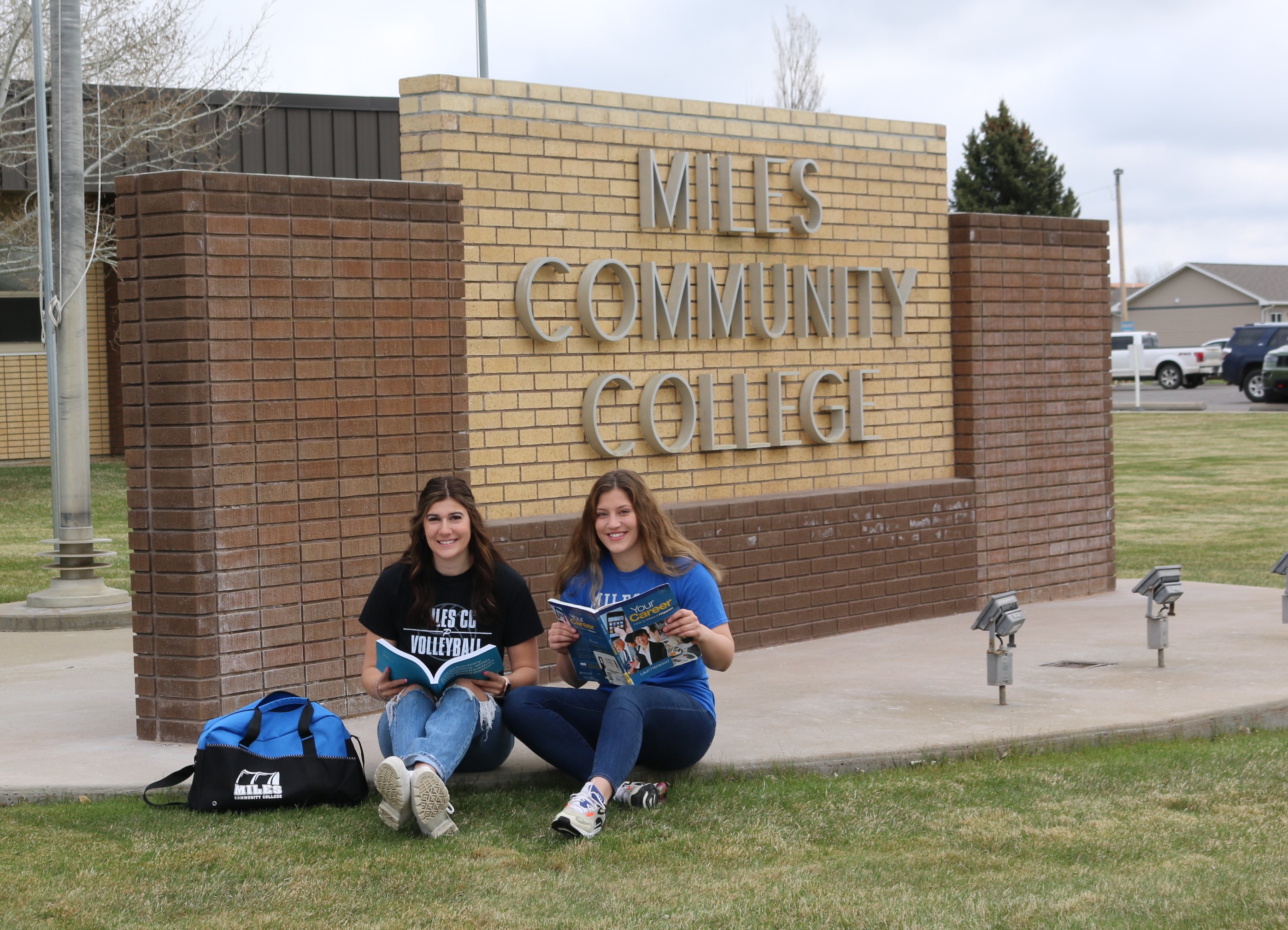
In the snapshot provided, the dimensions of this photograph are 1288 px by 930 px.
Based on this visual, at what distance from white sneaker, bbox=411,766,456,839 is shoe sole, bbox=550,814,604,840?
38 cm

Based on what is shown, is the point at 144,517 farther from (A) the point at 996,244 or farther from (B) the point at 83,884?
(A) the point at 996,244

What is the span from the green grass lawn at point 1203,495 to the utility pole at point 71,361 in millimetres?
7951

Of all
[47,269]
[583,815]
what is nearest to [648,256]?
[583,815]

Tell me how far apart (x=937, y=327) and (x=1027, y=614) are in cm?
197

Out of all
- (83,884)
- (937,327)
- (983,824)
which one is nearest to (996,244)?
(937,327)

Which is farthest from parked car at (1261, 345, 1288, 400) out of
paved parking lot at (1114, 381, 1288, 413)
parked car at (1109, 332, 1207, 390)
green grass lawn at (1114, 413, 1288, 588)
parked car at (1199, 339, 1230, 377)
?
parked car at (1199, 339, 1230, 377)

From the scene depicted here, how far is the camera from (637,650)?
5.54m

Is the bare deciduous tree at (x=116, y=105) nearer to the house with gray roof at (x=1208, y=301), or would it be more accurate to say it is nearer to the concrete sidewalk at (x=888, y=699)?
A: the concrete sidewalk at (x=888, y=699)

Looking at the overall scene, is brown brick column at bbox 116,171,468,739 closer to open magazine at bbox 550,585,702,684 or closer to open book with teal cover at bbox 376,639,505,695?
open book with teal cover at bbox 376,639,505,695

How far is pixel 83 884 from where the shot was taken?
4750 mm

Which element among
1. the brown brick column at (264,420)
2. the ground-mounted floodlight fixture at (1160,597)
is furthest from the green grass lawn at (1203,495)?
the brown brick column at (264,420)

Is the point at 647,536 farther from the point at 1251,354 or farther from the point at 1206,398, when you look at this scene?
the point at 1206,398

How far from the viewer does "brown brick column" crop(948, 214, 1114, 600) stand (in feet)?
33.9

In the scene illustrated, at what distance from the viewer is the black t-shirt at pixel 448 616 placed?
5.70 meters
